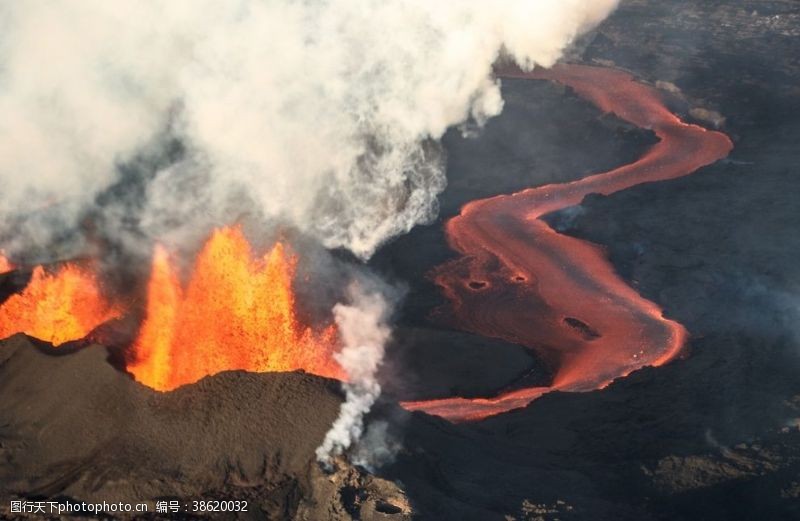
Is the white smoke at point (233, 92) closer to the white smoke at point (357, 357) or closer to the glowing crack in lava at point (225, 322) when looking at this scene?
the glowing crack in lava at point (225, 322)

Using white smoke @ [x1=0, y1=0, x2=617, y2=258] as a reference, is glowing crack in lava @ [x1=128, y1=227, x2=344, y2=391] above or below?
below

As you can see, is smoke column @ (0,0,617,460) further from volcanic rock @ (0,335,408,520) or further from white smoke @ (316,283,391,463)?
volcanic rock @ (0,335,408,520)

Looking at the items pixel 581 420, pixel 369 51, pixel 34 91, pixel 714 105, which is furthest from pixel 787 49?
pixel 34 91

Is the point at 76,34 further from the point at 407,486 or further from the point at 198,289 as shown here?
the point at 407,486

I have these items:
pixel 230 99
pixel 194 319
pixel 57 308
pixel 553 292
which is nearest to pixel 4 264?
pixel 57 308

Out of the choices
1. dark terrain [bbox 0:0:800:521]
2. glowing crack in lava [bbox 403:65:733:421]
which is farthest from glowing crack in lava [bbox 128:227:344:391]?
glowing crack in lava [bbox 403:65:733:421]

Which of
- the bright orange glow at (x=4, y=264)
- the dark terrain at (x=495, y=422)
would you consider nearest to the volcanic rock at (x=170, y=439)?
the dark terrain at (x=495, y=422)

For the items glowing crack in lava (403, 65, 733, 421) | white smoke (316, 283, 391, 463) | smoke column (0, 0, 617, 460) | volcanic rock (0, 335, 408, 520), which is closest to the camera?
volcanic rock (0, 335, 408, 520)
